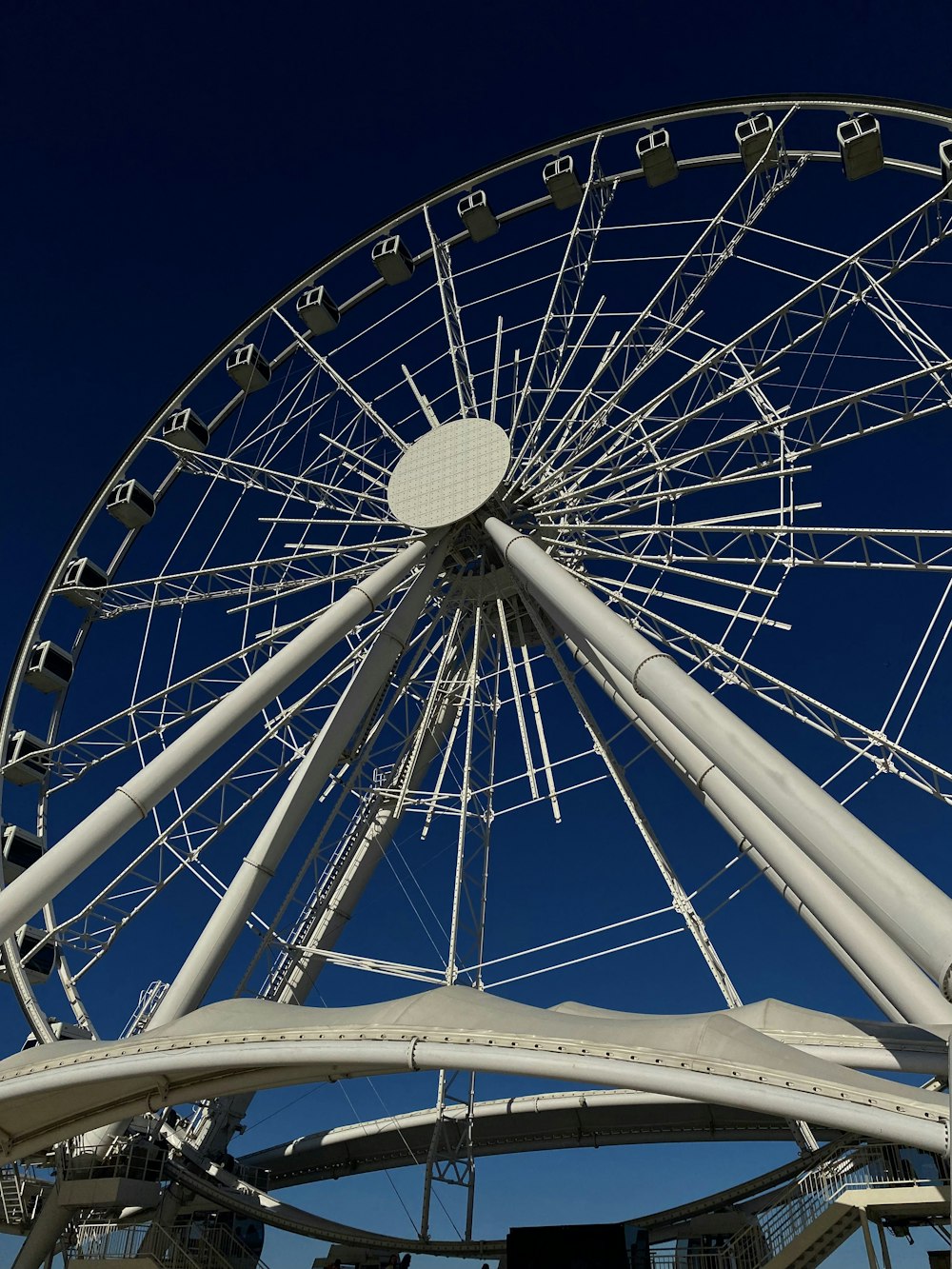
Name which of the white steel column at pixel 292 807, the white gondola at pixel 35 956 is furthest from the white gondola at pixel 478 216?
the white gondola at pixel 35 956

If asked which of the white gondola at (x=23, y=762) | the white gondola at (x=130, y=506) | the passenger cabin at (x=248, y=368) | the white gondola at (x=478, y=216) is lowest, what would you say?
the white gondola at (x=23, y=762)

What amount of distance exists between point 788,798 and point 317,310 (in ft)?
58.3

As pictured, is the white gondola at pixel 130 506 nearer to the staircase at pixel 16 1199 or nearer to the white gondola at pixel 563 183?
the white gondola at pixel 563 183

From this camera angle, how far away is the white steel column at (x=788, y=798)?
788cm

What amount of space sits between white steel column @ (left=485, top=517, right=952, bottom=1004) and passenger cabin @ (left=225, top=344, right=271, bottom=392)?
38.5 ft

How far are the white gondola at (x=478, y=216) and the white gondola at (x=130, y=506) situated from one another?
9840 millimetres

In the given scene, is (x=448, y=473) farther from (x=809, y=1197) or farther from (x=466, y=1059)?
(x=809, y=1197)

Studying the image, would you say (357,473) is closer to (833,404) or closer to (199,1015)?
(833,404)

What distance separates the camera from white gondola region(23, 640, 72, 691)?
838 inches

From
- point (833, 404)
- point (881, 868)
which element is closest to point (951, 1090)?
point (881, 868)

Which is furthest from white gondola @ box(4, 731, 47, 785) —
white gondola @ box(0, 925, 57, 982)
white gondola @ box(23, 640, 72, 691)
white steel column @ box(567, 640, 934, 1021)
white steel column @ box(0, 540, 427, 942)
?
white steel column @ box(567, 640, 934, 1021)

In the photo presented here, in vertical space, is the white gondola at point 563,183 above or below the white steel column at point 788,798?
above

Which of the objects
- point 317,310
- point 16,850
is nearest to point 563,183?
point 317,310

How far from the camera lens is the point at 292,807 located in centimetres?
1767
